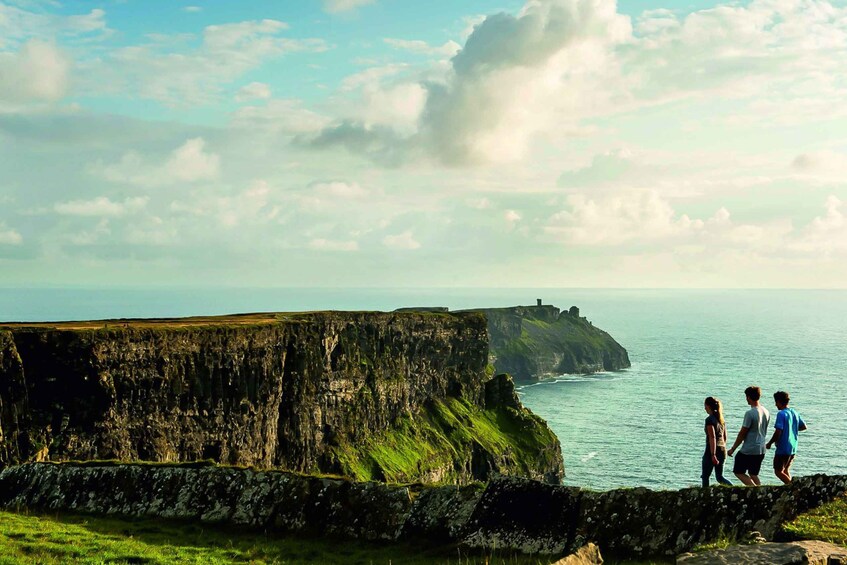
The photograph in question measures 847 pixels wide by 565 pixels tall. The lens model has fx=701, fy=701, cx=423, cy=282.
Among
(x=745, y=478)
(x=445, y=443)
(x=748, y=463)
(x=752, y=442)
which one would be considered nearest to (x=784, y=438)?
(x=752, y=442)

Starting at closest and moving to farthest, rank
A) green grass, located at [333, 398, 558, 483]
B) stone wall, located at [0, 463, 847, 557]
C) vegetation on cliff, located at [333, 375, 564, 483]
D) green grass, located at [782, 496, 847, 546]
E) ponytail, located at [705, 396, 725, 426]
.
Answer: green grass, located at [782, 496, 847, 546]
stone wall, located at [0, 463, 847, 557]
ponytail, located at [705, 396, 725, 426]
green grass, located at [333, 398, 558, 483]
vegetation on cliff, located at [333, 375, 564, 483]

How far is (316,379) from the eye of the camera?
112438 millimetres

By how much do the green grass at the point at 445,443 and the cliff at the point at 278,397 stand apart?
1.08 ft

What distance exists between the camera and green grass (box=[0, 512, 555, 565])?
665 inches

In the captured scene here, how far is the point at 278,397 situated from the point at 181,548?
83.9 meters

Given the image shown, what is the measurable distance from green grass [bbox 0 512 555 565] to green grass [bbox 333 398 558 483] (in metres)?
92.3

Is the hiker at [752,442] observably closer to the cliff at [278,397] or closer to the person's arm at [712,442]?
the person's arm at [712,442]

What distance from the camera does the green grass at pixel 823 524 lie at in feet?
46.6

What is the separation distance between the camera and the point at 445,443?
137125mm

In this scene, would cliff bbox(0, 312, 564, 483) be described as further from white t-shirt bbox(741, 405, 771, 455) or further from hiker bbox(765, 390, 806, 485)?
hiker bbox(765, 390, 806, 485)

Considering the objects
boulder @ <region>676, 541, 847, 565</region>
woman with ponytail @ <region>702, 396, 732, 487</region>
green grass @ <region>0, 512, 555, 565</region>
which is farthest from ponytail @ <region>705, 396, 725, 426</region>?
boulder @ <region>676, 541, 847, 565</region>

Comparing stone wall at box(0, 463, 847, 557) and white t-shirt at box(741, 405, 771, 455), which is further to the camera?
white t-shirt at box(741, 405, 771, 455)

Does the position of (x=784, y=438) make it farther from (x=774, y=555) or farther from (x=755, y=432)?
(x=774, y=555)

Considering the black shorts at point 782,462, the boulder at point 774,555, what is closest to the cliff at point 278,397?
the black shorts at point 782,462
